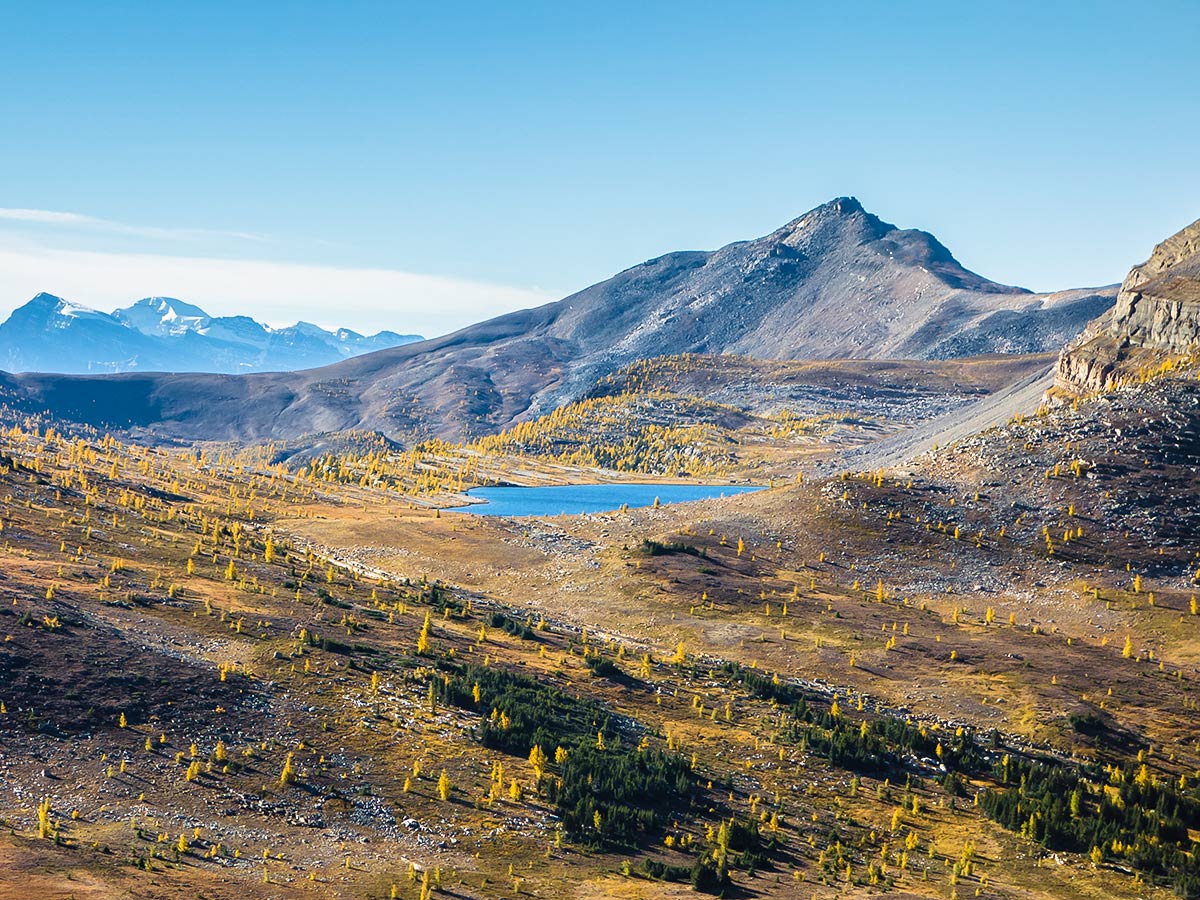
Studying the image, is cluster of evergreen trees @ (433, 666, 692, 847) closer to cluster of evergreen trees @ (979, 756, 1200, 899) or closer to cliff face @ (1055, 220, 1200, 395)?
cluster of evergreen trees @ (979, 756, 1200, 899)

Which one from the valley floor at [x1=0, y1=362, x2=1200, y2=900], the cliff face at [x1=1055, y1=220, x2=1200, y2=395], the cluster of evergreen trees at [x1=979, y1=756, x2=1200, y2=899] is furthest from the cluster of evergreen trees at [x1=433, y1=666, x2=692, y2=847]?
the cliff face at [x1=1055, y1=220, x2=1200, y2=395]

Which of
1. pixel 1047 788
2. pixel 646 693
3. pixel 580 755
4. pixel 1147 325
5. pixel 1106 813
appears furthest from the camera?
pixel 1147 325

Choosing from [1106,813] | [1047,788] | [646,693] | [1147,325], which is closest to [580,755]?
[646,693]

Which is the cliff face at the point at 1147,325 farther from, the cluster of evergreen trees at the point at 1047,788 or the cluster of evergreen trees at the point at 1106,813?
the cluster of evergreen trees at the point at 1106,813

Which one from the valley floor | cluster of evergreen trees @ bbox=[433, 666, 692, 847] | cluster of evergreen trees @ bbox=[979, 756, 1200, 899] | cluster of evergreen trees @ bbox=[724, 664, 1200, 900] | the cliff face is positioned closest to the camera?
the valley floor

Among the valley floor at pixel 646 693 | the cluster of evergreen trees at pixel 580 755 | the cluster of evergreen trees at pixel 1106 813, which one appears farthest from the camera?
the cluster of evergreen trees at pixel 1106 813

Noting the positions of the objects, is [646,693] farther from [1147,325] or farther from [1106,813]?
[1147,325]

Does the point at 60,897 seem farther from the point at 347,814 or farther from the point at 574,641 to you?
the point at 574,641

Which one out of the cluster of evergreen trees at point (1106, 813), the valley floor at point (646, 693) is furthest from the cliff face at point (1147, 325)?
the cluster of evergreen trees at point (1106, 813)

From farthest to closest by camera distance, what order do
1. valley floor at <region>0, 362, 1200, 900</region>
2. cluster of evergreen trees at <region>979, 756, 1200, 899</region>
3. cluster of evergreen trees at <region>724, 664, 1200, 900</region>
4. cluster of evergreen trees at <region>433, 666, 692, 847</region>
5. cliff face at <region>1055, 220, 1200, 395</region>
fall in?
cliff face at <region>1055, 220, 1200, 395</region> → cluster of evergreen trees at <region>724, 664, 1200, 900</region> → cluster of evergreen trees at <region>979, 756, 1200, 899</region> → cluster of evergreen trees at <region>433, 666, 692, 847</region> → valley floor at <region>0, 362, 1200, 900</region>
